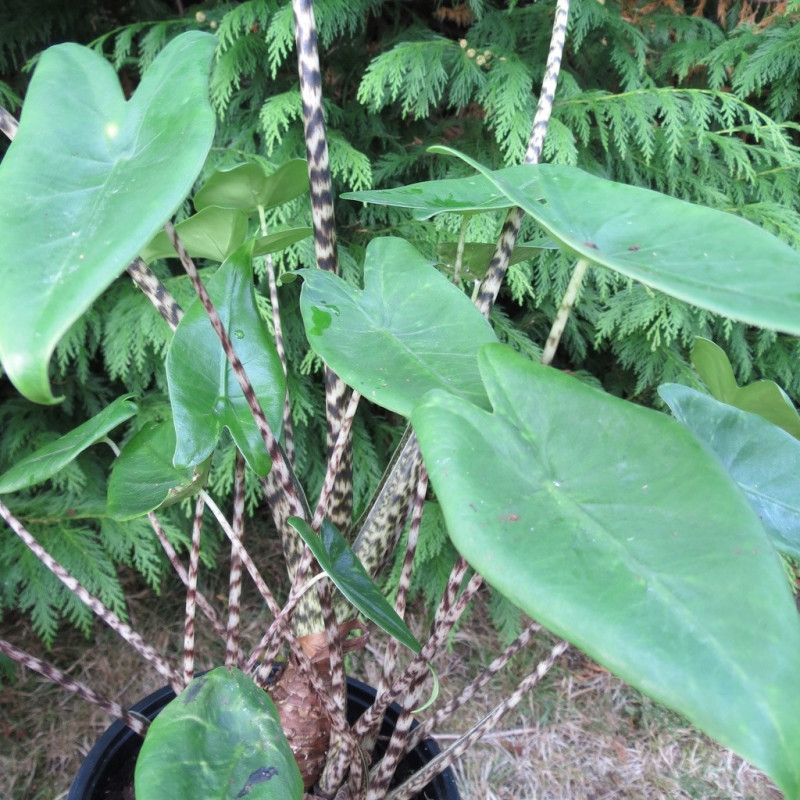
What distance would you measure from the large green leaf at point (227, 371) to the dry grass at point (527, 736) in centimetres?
70

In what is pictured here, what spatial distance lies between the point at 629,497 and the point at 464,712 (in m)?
0.94

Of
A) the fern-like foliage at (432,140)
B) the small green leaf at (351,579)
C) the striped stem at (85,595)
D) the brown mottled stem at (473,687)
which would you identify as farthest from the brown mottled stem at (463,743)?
the fern-like foliage at (432,140)

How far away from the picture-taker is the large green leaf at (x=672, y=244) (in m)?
0.31

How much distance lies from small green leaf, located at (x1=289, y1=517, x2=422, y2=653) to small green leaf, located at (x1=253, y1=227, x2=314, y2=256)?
0.25 metres

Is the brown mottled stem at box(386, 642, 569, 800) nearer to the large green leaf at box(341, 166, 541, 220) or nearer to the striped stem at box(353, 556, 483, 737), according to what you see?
the striped stem at box(353, 556, 483, 737)

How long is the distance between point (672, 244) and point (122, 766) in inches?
27.7

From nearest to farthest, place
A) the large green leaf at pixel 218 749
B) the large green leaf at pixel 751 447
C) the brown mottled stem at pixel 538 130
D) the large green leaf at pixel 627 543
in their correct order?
1. the large green leaf at pixel 627 543
2. the large green leaf at pixel 218 749
3. the large green leaf at pixel 751 447
4. the brown mottled stem at pixel 538 130

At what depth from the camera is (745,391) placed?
590mm

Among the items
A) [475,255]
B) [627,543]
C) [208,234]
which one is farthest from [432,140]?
[627,543]

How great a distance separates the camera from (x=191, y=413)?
1.69 feet

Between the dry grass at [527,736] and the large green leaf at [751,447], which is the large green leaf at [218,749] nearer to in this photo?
the large green leaf at [751,447]

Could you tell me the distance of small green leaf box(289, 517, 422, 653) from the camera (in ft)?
1.38

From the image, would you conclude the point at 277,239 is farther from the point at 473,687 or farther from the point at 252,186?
the point at 473,687

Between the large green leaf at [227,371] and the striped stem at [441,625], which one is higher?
the large green leaf at [227,371]
